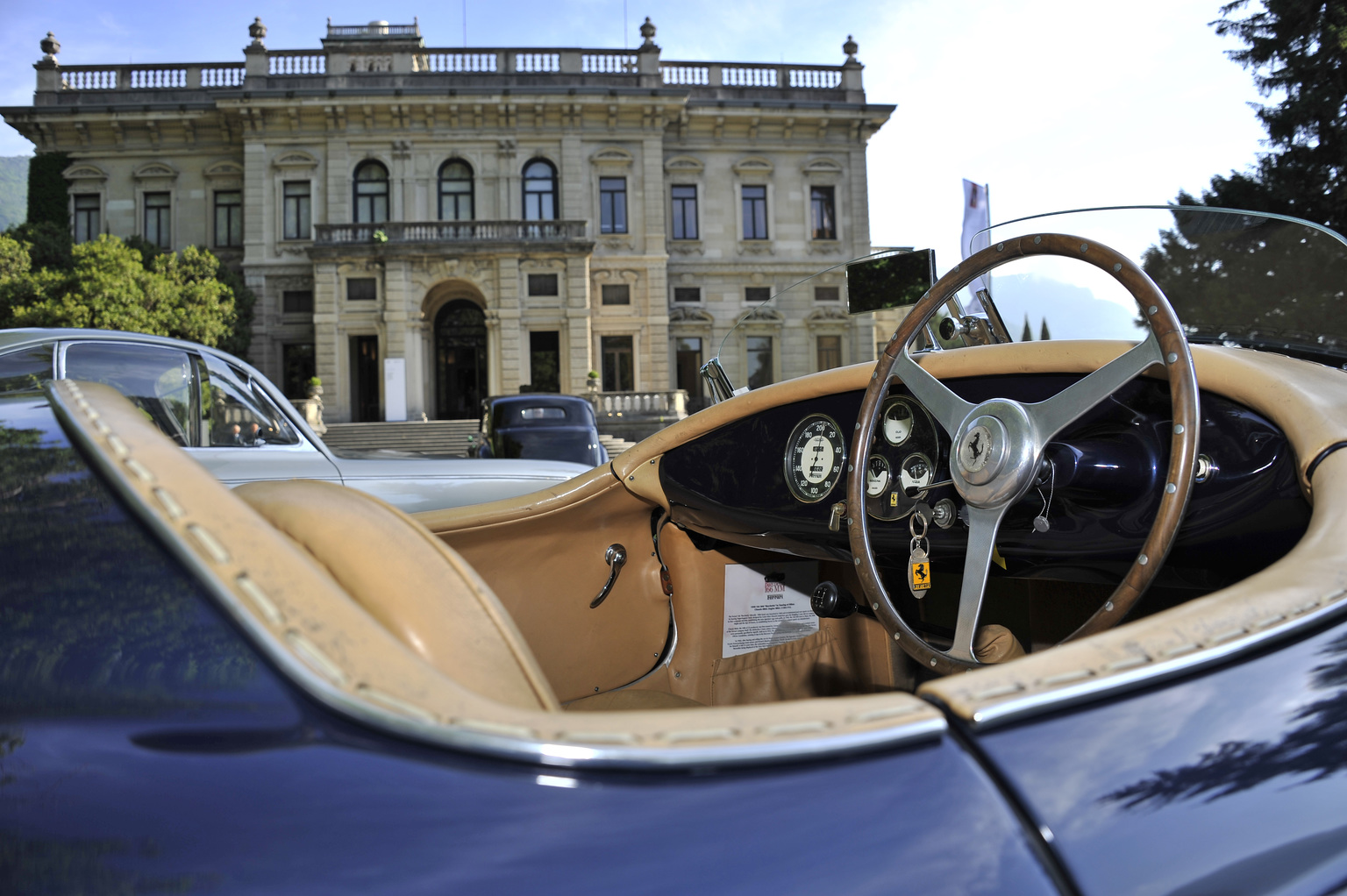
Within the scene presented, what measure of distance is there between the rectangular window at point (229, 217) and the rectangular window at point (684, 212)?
14.4m

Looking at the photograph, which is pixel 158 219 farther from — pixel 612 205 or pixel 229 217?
pixel 612 205

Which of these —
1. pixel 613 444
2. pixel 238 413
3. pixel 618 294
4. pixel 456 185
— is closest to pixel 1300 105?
pixel 613 444

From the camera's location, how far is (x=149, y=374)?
3301mm

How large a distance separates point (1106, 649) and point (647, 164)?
90.3 ft

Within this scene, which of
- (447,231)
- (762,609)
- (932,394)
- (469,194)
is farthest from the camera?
(469,194)

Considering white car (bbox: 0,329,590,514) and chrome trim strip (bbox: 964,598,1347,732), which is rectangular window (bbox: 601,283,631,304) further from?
chrome trim strip (bbox: 964,598,1347,732)

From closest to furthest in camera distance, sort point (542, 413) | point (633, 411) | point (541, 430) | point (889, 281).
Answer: point (889, 281) < point (541, 430) < point (542, 413) < point (633, 411)

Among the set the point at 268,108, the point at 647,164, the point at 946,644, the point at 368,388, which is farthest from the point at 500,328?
the point at 946,644

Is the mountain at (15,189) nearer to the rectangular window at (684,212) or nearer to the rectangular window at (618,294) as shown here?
the rectangular window at (618,294)

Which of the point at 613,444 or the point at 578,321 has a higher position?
the point at 578,321

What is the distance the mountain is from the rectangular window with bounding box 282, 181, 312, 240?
8.76 metres

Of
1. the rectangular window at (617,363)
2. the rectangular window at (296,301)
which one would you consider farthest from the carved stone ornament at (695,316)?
the rectangular window at (296,301)

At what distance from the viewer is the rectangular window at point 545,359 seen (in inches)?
1013

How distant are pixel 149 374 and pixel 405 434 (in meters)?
20.6
